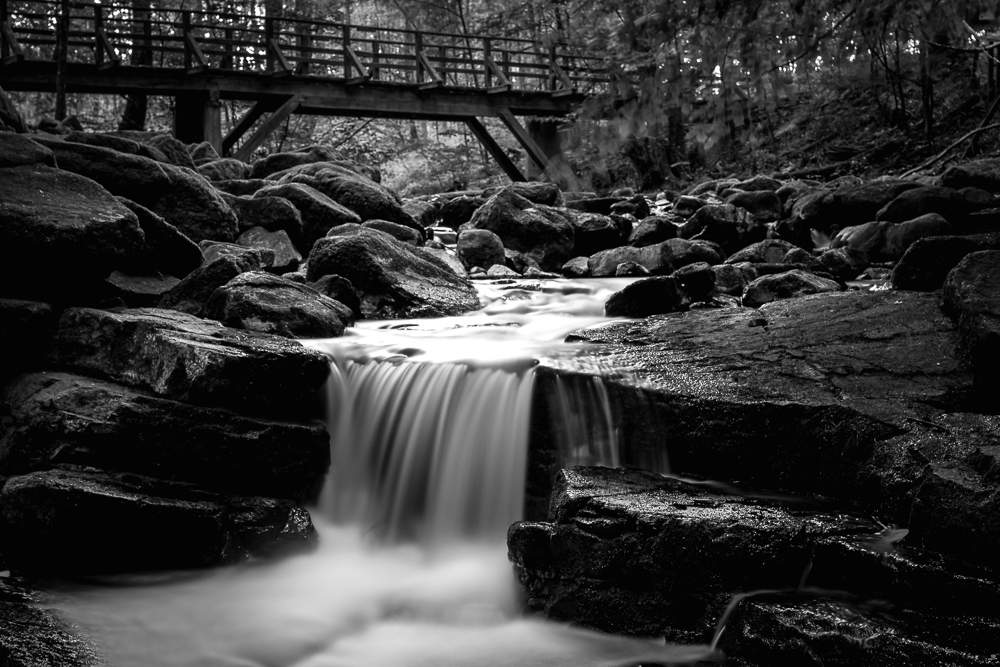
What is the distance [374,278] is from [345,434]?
272 cm

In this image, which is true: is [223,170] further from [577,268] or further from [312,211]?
[577,268]

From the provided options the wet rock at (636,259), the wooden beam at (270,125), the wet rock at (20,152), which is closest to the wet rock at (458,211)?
the wet rock at (636,259)

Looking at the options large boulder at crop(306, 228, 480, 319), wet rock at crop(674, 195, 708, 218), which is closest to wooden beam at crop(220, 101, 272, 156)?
wet rock at crop(674, 195, 708, 218)

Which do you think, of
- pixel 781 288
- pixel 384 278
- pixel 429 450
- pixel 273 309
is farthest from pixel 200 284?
pixel 781 288

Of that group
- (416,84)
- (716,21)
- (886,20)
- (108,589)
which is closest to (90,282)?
(108,589)

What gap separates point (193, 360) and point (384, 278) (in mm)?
3305

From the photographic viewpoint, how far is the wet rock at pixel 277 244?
8.66m

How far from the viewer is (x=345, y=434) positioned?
520 cm

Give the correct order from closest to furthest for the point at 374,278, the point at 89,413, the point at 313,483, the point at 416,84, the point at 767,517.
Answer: the point at 767,517
the point at 89,413
the point at 313,483
the point at 374,278
the point at 416,84

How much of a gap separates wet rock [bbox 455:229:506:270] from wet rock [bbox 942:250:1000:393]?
243 inches

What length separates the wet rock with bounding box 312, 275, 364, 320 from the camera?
23.7 ft

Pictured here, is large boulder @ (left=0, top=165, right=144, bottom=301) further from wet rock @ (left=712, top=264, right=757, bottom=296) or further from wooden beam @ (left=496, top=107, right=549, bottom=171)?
wooden beam @ (left=496, top=107, right=549, bottom=171)

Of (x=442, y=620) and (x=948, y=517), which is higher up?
(x=948, y=517)

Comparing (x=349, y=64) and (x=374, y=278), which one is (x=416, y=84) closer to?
(x=349, y=64)
